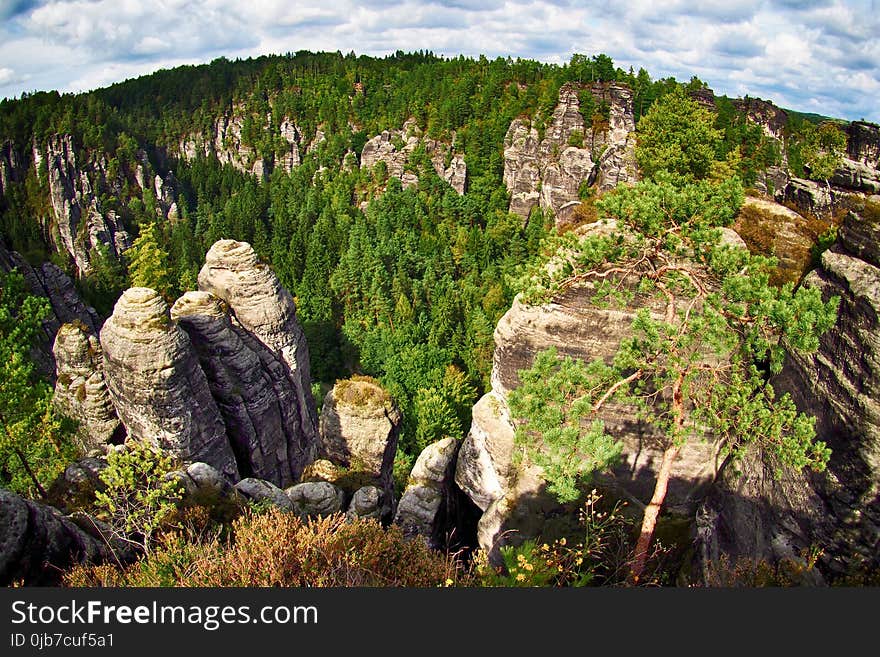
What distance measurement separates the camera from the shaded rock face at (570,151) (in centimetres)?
8094

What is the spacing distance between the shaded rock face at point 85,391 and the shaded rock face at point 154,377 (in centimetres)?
73

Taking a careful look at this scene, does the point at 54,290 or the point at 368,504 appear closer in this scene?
the point at 368,504

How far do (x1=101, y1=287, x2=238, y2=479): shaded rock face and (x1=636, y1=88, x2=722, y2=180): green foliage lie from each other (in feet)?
78.8

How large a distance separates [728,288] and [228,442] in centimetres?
2131

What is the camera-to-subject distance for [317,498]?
71.7 feet

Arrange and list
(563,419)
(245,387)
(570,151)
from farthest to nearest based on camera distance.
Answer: (570,151) < (245,387) < (563,419)

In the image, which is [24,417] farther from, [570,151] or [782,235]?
[570,151]

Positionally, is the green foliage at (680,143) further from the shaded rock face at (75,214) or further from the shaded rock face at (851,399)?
the shaded rock face at (75,214)

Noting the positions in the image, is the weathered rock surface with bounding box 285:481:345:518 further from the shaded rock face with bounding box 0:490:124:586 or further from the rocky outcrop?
the rocky outcrop

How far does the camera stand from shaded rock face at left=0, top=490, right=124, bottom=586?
1124 centimetres

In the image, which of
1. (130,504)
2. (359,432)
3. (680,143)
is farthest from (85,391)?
(680,143)

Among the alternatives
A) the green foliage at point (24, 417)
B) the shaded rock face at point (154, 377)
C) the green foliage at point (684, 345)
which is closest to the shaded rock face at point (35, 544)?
the green foliage at point (24, 417)

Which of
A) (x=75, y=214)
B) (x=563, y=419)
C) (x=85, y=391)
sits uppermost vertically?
(x=75, y=214)

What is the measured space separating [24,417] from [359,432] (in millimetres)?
13322
